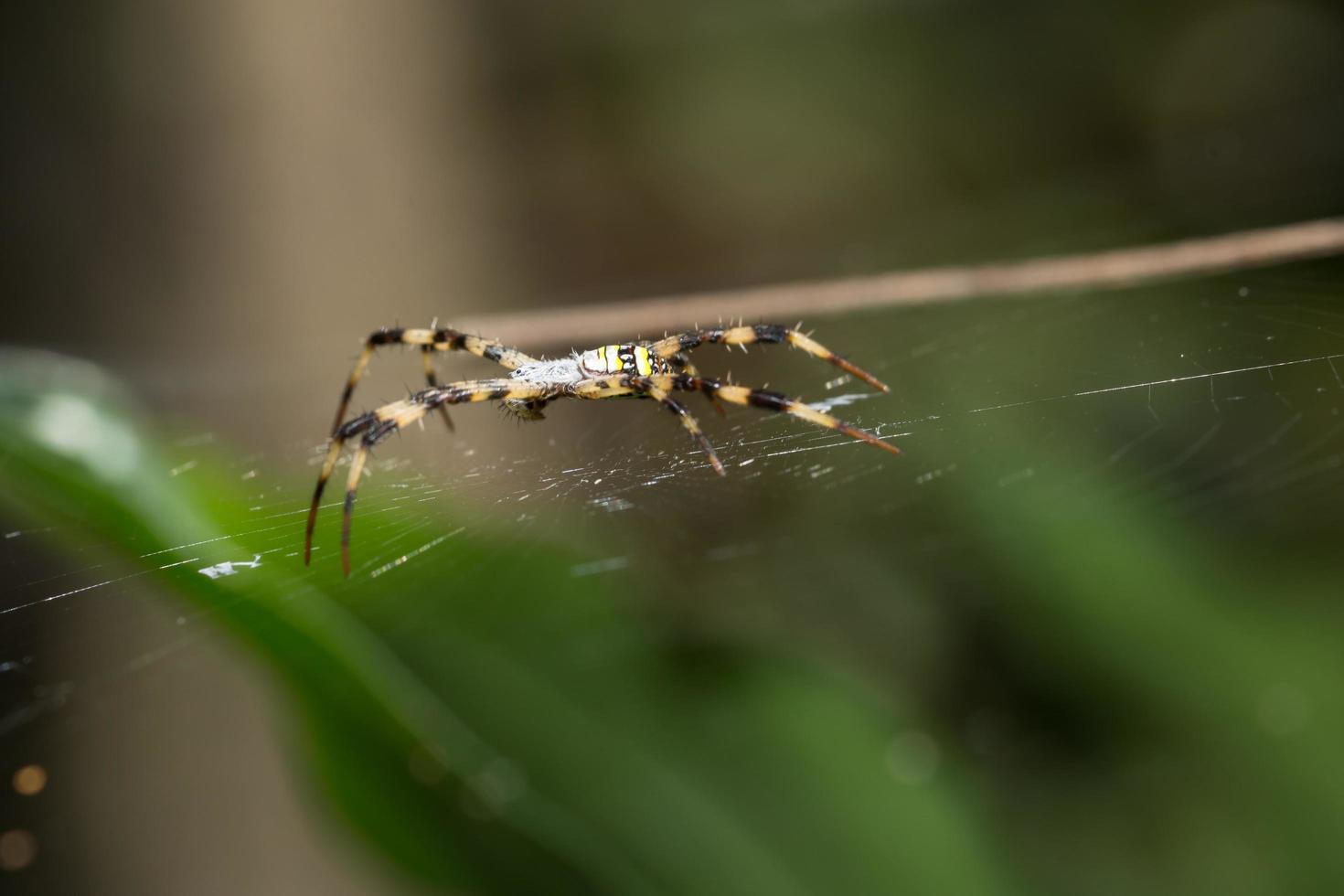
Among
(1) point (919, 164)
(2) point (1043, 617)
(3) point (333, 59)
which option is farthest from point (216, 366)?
(2) point (1043, 617)

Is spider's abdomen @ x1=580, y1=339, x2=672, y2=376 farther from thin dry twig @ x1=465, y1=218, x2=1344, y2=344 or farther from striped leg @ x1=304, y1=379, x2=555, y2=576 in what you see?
thin dry twig @ x1=465, y1=218, x2=1344, y2=344

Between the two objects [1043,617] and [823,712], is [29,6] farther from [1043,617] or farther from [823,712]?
[1043,617]

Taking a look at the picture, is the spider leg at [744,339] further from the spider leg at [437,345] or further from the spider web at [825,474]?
the spider leg at [437,345]

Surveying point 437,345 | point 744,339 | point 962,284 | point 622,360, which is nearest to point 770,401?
point 744,339

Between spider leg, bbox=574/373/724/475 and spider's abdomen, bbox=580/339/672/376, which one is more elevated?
spider's abdomen, bbox=580/339/672/376

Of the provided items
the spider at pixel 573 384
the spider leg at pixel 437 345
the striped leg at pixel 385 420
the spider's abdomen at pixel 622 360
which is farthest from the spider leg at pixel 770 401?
the spider leg at pixel 437 345

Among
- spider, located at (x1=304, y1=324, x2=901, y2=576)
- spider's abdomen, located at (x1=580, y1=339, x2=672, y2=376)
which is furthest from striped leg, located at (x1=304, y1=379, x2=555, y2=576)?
spider's abdomen, located at (x1=580, y1=339, x2=672, y2=376)
